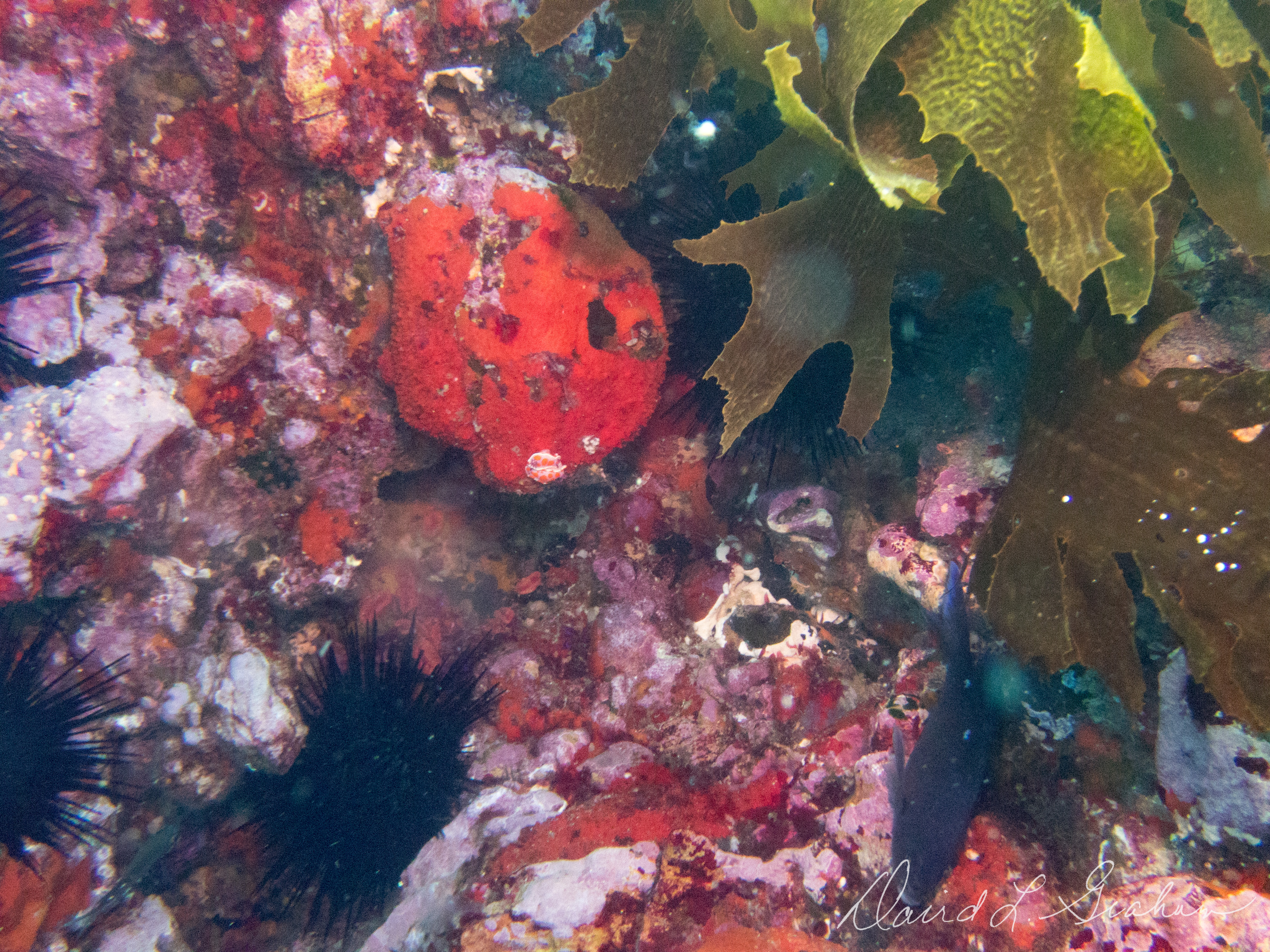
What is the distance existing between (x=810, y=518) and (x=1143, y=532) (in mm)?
1429

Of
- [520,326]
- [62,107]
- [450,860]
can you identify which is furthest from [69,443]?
[450,860]

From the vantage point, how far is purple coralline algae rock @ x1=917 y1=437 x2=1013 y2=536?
2811 mm

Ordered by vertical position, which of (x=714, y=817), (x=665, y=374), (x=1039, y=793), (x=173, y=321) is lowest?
(x=714, y=817)

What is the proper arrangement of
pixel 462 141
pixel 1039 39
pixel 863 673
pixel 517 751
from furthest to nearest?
pixel 517 751
pixel 863 673
pixel 462 141
pixel 1039 39

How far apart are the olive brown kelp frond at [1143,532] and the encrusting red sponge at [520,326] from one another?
1.74 m

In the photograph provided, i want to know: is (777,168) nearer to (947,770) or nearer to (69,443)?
(947,770)

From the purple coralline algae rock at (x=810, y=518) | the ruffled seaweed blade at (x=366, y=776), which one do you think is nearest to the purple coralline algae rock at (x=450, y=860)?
the ruffled seaweed blade at (x=366, y=776)

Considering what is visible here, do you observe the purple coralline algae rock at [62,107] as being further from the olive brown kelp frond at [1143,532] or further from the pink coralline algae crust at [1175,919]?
the pink coralline algae crust at [1175,919]

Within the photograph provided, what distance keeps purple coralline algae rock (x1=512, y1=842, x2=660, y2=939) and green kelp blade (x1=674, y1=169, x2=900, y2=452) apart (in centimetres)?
188

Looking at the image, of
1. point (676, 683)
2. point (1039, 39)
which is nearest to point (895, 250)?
point (1039, 39)

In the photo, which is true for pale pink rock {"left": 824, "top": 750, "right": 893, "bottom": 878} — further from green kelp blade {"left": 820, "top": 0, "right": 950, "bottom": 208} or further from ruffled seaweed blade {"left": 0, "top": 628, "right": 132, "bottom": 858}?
ruffled seaweed blade {"left": 0, "top": 628, "right": 132, "bottom": 858}

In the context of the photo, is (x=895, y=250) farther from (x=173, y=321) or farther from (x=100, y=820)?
(x=100, y=820)

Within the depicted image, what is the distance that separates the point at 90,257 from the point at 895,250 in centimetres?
372

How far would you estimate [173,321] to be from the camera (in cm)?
316
